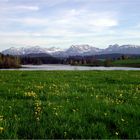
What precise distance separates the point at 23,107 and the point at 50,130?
3.28 m

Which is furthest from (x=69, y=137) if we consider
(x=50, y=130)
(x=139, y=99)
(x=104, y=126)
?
(x=139, y=99)

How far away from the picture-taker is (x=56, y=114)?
11.1 metres

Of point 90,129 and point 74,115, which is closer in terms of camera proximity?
point 90,129

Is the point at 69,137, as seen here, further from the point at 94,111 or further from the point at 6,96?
the point at 6,96

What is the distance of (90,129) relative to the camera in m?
9.59

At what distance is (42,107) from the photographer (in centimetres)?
1244

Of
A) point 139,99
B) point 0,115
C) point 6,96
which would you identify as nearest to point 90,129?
point 0,115

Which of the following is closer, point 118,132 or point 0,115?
point 118,132

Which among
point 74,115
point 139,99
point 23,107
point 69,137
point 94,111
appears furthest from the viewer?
point 139,99

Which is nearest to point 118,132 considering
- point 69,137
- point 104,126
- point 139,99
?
point 104,126

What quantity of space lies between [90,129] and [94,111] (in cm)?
225

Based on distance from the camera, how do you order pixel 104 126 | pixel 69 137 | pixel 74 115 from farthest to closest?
pixel 74 115 < pixel 104 126 < pixel 69 137

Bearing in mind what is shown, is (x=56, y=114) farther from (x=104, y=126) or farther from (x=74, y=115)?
(x=104, y=126)

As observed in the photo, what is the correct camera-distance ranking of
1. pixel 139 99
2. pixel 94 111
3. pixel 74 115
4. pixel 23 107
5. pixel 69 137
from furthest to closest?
pixel 139 99, pixel 23 107, pixel 94 111, pixel 74 115, pixel 69 137
